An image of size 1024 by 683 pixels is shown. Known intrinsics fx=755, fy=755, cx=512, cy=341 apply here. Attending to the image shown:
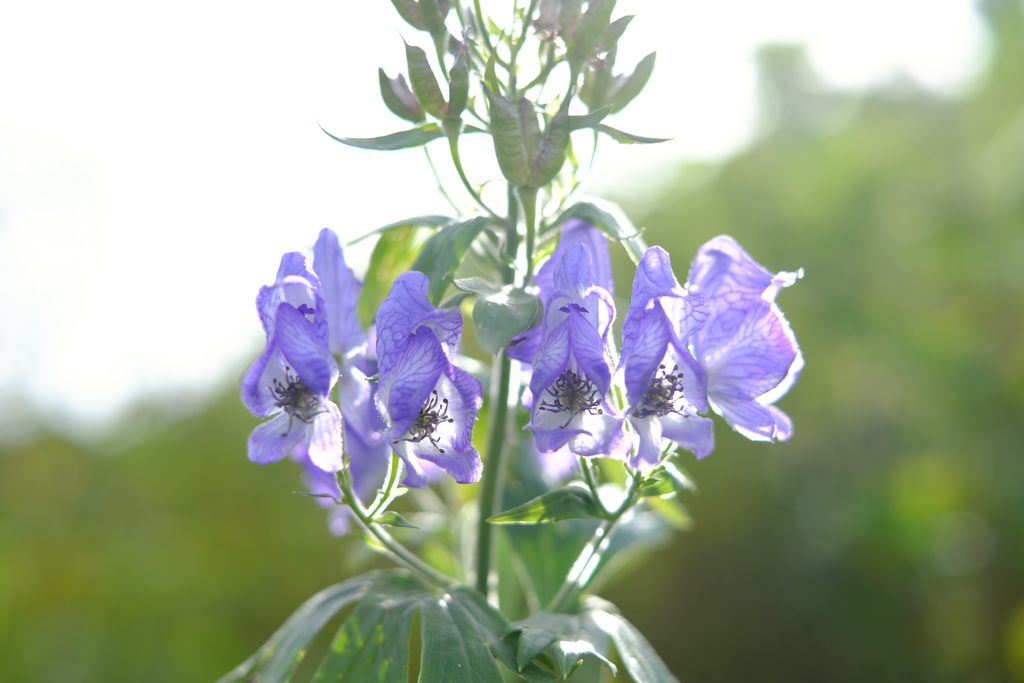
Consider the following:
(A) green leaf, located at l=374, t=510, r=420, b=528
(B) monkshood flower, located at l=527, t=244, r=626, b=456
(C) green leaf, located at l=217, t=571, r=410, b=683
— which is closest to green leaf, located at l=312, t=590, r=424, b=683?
(C) green leaf, located at l=217, t=571, r=410, b=683

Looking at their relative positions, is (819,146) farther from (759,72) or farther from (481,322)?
(481,322)

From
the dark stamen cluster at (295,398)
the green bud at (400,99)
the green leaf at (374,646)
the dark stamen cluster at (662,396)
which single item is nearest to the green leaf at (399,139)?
the green bud at (400,99)

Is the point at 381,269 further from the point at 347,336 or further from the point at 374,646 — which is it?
the point at 374,646

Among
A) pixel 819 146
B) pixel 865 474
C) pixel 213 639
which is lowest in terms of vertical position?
pixel 865 474

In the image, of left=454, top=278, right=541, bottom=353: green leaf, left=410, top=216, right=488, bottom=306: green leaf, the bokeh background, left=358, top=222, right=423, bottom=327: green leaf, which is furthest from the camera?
the bokeh background

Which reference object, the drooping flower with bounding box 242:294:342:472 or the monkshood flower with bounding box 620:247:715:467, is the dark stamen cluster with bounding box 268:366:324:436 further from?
the monkshood flower with bounding box 620:247:715:467

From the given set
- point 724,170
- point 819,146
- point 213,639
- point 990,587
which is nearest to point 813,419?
point 990,587
